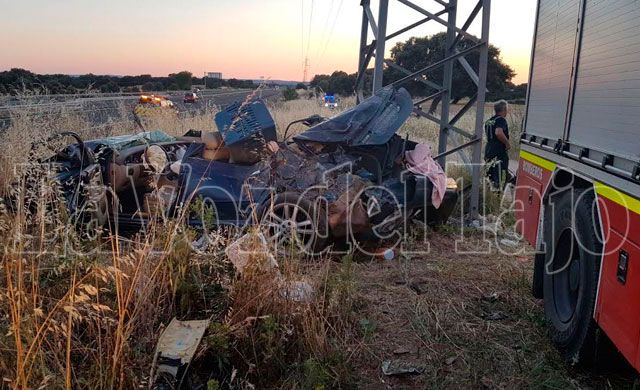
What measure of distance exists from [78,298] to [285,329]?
4.10 feet

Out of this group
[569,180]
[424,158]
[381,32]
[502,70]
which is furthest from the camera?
[502,70]

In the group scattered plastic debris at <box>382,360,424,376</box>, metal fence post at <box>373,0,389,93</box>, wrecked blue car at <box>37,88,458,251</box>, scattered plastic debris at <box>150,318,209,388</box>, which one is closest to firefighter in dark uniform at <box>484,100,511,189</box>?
metal fence post at <box>373,0,389,93</box>

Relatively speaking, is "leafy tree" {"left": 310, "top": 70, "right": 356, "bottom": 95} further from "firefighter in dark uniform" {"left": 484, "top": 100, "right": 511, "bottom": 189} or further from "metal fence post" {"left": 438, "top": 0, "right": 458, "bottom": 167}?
"metal fence post" {"left": 438, "top": 0, "right": 458, "bottom": 167}

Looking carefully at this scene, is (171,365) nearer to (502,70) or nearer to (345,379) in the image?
(345,379)

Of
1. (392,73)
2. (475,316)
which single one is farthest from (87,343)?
(392,73)

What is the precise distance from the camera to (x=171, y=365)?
271cm

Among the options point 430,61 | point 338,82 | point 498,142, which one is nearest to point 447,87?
point 498,142

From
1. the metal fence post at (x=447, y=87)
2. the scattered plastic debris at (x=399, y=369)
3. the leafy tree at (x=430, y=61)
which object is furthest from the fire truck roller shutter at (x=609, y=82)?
the leafy tree at (x=430, y=61)

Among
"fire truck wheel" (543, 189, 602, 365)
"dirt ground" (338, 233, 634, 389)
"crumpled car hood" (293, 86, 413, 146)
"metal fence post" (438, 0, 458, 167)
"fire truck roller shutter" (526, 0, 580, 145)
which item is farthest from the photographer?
"metal fence post" (438, 0, 458, 167)

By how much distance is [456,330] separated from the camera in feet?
12.7

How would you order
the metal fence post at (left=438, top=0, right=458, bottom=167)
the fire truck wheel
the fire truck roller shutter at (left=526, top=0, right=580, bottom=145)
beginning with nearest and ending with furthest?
the fire truck wheel, the fire truck roller shutter at (left=526, top=0, right=580, bottom=145), the metal fence post at (left=438, top=0, right=458, bottom=167)

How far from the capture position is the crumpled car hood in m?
5.75

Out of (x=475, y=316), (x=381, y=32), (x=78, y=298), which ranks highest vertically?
(x=381, y=32)

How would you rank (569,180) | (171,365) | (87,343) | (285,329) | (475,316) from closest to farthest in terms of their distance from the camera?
(171,365) → (87,343) → (285,329) → (569,180) → (475,316)
